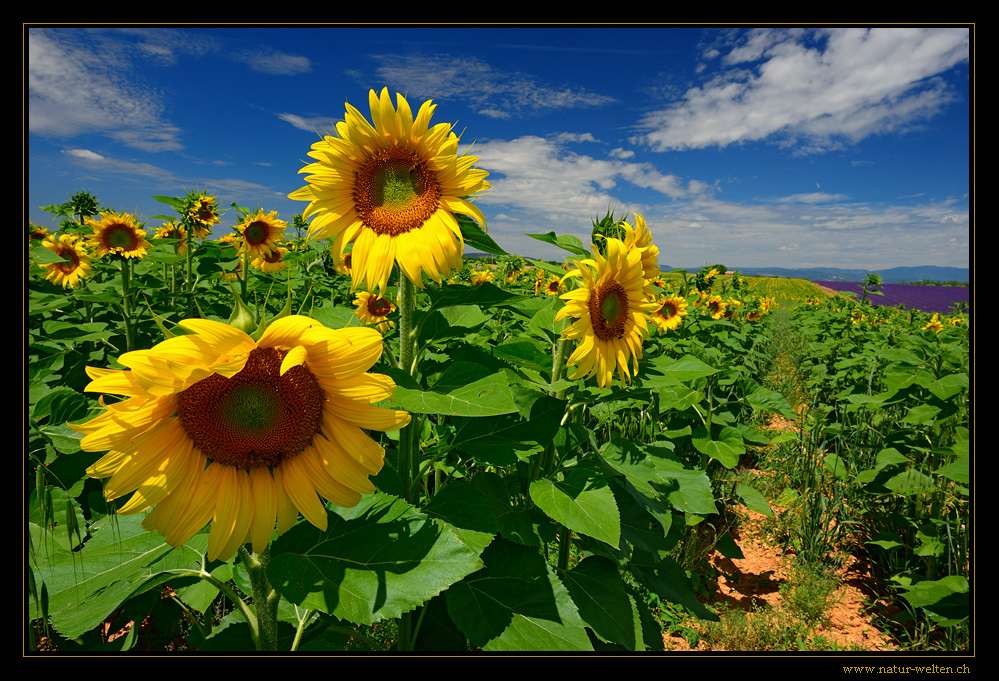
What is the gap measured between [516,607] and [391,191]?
4.38ft

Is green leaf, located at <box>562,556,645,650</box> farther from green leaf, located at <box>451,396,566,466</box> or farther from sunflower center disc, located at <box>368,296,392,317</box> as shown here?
sunflower center disc, located at <box>368,296,392,317</box>

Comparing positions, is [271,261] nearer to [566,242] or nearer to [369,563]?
[566,242]

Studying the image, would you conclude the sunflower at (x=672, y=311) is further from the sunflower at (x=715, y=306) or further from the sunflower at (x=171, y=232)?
the sunflower at (x=171, y=232)

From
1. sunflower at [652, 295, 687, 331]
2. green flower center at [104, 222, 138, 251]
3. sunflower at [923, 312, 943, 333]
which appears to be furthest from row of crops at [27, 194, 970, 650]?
sunflower at [923, 312, 943, 333]

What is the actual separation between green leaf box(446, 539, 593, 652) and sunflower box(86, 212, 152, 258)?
153 inches

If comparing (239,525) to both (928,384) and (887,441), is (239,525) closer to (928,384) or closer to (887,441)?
(928,384)

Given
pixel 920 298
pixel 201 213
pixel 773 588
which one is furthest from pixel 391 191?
pixel 920 298

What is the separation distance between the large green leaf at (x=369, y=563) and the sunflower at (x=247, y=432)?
0.32ft

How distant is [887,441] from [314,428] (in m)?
4.39

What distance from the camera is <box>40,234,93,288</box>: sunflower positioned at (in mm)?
4512

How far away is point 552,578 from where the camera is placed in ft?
4.75

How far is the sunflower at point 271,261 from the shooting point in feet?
14.3

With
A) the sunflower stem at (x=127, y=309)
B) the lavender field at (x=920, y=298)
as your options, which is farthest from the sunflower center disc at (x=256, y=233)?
the lavender field at (x=920, y=298)

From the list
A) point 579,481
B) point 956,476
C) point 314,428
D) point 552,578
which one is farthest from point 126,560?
point 956,476
